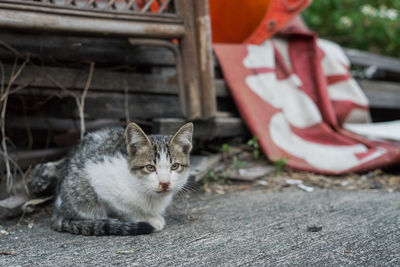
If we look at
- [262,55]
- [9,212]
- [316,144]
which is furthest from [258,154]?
[9,212]

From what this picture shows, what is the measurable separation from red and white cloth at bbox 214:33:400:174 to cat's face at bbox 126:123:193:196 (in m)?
1.42

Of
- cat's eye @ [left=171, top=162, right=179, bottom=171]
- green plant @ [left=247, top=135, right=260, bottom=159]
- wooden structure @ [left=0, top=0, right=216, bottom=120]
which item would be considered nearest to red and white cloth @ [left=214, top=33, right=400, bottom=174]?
green plant @ [left=247, top=135, right=260, bottom=159]

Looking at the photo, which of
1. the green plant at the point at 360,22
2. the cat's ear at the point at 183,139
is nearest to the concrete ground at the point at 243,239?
the cat's ear at the point at 183,139

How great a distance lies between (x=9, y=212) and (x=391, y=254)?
207 centimetres

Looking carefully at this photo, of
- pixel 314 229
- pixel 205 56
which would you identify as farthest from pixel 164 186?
pixel 205 56

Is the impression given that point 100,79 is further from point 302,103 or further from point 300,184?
point 302,103

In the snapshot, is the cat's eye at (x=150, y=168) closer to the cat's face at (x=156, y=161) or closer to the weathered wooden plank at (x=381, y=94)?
the cat's face at (x=156, y=161)

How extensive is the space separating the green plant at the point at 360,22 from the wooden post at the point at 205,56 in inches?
161

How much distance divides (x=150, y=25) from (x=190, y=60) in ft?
1.37

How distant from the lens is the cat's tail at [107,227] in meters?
2.10

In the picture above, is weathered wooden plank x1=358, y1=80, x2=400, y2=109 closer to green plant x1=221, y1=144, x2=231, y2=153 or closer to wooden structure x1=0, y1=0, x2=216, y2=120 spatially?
green plant x1=221, y1=144, x2=231, y2=153

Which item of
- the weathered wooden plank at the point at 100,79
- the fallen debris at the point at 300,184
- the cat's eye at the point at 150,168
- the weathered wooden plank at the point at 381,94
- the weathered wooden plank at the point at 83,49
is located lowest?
the fallen debris at the point at 300,184

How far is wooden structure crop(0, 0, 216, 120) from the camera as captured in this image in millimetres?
2391

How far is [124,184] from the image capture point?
2227 mm
